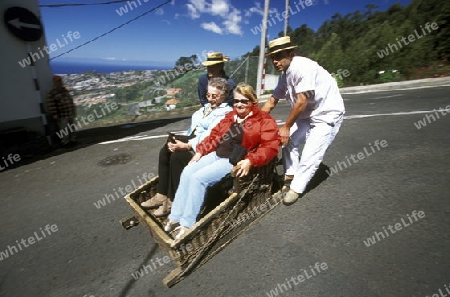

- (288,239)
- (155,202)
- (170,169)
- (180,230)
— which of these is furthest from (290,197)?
(155,202)

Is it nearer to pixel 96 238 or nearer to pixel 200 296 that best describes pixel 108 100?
pixel 96 238

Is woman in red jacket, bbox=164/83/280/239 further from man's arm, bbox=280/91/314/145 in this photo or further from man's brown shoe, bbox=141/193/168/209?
man's brown shoe, bbox=141/193/168/209

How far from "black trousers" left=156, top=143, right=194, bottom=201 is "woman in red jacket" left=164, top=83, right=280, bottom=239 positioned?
16 centimetres

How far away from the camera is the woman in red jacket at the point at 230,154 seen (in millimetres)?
2705

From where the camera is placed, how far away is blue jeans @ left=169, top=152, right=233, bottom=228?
270 cm

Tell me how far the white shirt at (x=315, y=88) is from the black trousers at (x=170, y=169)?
1595mm

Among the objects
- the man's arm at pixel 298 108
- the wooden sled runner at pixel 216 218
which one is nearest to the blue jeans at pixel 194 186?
the wooden sled runner at pixel 216 218

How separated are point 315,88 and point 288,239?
179cm

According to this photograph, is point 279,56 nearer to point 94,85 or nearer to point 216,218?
point 216,218

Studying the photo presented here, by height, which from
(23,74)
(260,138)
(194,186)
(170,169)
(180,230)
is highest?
(23,74)

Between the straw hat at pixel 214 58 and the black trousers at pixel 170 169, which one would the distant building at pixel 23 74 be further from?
the black trousers at pixel 170 169

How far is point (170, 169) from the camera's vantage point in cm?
314

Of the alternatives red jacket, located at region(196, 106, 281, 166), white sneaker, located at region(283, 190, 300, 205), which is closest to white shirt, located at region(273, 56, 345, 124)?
red jacket, located at region(196, 106, 281, 166)

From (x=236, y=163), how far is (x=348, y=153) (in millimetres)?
2857
